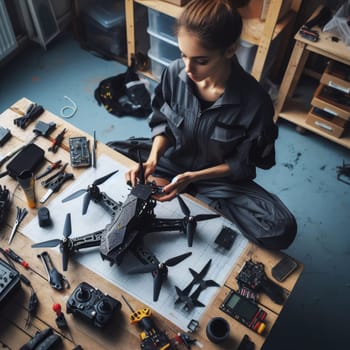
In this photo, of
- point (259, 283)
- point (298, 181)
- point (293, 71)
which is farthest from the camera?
point (298, 181)

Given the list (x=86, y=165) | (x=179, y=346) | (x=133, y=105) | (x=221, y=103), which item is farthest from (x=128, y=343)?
(x=133, y=105)

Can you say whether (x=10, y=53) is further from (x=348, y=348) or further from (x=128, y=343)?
(x=348, y=348)

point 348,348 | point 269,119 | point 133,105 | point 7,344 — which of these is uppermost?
point 269,119

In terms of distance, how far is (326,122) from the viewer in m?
2.46

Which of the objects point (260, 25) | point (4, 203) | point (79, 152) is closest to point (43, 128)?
point (79, 152)

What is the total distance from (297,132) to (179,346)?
6.00ft

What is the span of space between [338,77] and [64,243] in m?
1.72

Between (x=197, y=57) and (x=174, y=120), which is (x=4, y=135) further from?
(x=197, y=57)

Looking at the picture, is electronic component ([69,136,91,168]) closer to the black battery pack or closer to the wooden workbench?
the black battery pack

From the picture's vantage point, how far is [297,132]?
105 inches

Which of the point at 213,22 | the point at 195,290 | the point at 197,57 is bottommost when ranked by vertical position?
the point at 195,290

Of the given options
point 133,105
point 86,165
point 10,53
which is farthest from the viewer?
point 10,53

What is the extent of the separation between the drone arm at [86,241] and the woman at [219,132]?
260 mm

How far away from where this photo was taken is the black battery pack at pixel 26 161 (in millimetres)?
1563
